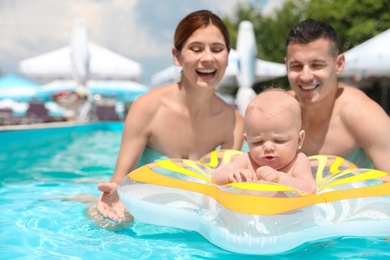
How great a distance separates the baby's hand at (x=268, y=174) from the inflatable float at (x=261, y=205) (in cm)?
18

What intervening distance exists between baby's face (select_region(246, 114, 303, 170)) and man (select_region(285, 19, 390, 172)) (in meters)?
0.80

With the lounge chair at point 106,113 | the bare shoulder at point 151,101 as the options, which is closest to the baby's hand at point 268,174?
the bare shoulder at point 151,101

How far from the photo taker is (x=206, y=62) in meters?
3.31

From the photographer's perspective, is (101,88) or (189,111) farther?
(101,88)

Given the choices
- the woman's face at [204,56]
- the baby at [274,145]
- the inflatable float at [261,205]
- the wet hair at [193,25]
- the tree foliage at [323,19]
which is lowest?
the inflatable float at [261,205]

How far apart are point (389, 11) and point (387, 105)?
507 centimetres

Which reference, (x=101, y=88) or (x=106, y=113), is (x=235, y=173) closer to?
(x=106, y=113)

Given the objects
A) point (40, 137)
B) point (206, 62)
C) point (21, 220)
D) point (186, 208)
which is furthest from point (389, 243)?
point (40, 137)

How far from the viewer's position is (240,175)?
8.16 feet

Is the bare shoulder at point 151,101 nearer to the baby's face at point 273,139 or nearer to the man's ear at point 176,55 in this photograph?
the man's ear at point 176,55

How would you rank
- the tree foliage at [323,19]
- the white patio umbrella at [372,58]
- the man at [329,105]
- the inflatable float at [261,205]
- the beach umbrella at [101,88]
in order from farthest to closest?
the tree foliage at [323,19]
the beach umbrella at [101,88]
the white patio umbrella at [372,58]
the man at [329,105]
the inflatable float at [261,205]

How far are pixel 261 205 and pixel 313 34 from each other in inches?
61.6

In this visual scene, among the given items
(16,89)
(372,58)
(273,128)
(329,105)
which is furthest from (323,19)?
(273,128)

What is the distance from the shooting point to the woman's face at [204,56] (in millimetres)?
3322
